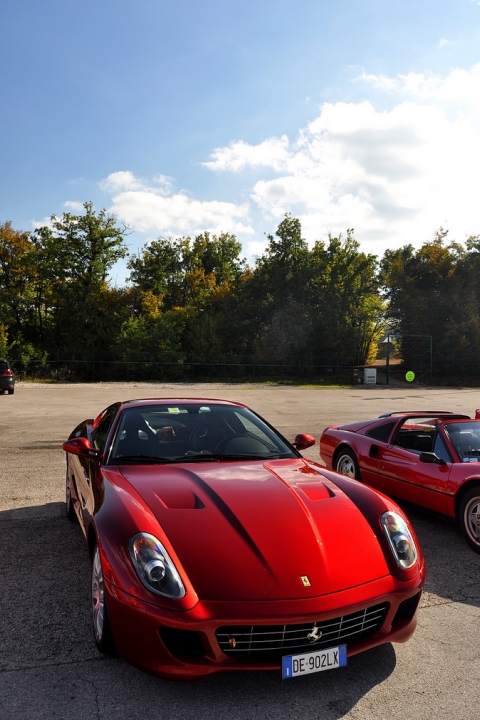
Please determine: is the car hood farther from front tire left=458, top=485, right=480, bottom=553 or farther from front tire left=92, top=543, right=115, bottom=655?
front tire left=458, top=485, right=480, bottom=553

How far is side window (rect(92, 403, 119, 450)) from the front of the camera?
4790 millimetres

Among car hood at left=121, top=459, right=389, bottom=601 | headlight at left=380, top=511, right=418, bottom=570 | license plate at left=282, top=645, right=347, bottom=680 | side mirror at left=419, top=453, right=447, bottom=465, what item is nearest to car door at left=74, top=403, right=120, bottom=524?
car hood at left=121, top=459, right=389, bottom=601

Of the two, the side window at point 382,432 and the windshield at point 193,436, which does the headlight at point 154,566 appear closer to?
the windshield at point 193,436

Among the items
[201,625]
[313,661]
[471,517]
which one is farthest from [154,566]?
[471,517]

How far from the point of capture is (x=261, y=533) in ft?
9.99

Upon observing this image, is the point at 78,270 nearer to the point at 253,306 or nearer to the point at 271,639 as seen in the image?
the point at 253,306

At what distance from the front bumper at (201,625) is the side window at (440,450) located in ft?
10.8

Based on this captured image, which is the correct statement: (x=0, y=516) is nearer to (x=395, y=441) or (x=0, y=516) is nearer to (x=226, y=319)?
(x=395, y=441)

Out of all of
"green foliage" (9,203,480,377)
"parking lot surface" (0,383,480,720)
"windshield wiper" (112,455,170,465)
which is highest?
"green foliage" (9,203,480,377)

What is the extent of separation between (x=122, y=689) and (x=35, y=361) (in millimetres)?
39238

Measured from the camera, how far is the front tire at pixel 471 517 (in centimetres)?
517

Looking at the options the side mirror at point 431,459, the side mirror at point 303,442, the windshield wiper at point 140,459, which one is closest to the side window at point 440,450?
the side mirror at point 431,459

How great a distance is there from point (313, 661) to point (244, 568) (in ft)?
1.72

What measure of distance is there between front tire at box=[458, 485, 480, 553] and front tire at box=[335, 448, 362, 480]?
180cm
